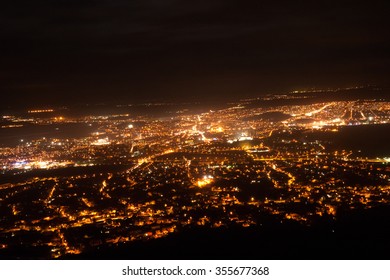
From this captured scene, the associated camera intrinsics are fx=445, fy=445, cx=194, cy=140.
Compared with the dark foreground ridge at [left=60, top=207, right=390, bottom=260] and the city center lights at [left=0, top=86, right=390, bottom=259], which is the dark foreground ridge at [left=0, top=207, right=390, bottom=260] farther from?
the city center lights at [left=0, top=86, right=390, bottom=259]

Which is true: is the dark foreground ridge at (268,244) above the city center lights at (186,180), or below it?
below

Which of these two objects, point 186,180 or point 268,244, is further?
point 186,180

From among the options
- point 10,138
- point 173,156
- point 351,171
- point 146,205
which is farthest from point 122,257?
point 10,138

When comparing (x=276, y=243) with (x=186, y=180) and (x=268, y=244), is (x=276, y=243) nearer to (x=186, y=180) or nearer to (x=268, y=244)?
(x=268, y=244)

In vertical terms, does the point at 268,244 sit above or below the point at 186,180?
below

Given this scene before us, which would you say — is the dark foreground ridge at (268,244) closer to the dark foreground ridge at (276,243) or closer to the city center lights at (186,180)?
the dark foreground ridge at (276,243)

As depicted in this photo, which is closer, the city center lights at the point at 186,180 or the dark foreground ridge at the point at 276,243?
the dark foreground ridge at the point at 276,243

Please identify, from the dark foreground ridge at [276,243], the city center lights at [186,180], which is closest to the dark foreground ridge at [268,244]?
the dark foreground ridge at [276,243]

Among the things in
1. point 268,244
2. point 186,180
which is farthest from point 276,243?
point 186,180

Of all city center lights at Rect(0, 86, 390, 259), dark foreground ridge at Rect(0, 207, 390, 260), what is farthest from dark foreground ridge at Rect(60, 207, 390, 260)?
city center lights at Rect(0, 86, 390, 259)

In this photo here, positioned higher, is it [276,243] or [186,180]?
[186,180]

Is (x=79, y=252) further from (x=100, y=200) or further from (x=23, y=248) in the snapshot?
(x=100, y=200)
